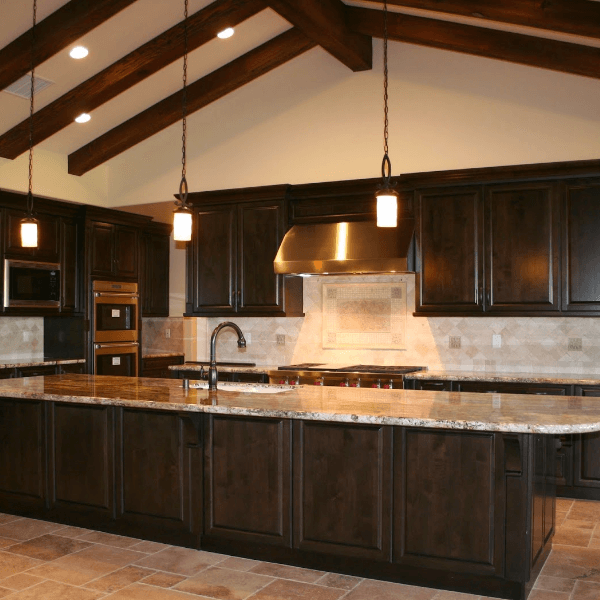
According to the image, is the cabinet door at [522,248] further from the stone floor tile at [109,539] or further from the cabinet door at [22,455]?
the cabinet door at [22,455]

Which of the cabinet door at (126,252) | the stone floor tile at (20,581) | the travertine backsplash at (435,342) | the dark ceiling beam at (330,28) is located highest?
the dark ceiling beam at (330,28)

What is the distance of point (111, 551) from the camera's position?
3.94 metres

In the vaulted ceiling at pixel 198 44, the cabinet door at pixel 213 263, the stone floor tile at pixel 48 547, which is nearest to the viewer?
the stone floor tile at pixel 48 547

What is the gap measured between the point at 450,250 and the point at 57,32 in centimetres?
354

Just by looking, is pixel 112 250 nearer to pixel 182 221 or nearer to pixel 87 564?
pixel 182 221

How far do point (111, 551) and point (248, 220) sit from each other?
11.6 ft

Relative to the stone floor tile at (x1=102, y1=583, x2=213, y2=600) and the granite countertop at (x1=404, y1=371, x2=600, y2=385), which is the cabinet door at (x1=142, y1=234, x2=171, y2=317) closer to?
the granite countertop at (x1=404, y1=371, x2=600, y2=385)

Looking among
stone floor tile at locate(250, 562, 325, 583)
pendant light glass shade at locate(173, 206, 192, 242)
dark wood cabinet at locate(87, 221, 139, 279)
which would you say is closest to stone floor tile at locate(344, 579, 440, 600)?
stone floor tile at locate(250, 562, 325, 583)

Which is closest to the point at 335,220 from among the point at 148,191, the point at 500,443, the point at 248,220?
the point at 248,220

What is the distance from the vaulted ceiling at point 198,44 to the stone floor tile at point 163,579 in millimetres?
3938

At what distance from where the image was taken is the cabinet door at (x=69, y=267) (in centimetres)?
751

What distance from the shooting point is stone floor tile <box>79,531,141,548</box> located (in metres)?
4.05

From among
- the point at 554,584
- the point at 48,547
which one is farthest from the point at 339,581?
the point at 48,547

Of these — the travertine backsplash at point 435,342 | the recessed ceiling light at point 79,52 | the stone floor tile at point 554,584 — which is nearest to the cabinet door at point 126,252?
the travertine backsplash at point 435,342
